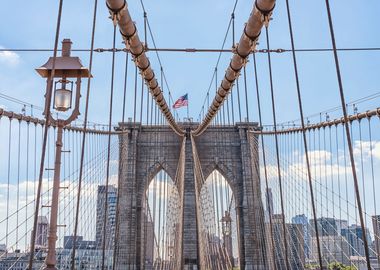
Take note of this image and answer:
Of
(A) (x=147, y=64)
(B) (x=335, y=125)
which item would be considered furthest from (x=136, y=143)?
(A) (x=147, y=64)

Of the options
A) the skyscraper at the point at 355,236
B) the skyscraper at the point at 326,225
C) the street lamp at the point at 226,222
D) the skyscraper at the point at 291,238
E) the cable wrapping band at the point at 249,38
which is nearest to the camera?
the cable wrapping band at the point at 249,38

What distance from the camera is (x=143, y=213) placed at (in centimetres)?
2241

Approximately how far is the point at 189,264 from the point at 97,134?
801 centimetres

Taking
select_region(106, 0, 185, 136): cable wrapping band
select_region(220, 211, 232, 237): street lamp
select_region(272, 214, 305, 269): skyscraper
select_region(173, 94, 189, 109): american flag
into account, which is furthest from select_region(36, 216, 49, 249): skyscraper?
select_region(220, 211, 232, 237): street lamp

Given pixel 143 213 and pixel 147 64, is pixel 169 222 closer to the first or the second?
pixel 143 213

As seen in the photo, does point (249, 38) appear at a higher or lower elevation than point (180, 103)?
lower

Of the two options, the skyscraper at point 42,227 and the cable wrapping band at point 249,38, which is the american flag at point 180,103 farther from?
the cable wrapping band at point 249,38

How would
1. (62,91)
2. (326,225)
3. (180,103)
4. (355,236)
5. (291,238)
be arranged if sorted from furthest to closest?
(291,238) → (180,103) → (326,225) → (355,236) → (62,91)

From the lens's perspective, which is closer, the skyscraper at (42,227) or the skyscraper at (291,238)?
the skyscraper at (42,227)

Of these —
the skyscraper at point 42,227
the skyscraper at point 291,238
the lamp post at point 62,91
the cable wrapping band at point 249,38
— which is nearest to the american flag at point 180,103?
the skyscraper at point 291,238

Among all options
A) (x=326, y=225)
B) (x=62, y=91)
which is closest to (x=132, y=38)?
(x=62, y=91)

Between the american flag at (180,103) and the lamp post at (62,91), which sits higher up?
the american flag at (180,103)

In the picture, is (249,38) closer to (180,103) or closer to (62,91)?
(62,91)

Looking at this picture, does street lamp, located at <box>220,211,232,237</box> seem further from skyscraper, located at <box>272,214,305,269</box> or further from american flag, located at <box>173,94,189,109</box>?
american flag, located at <box>173,94,189,109</box>
